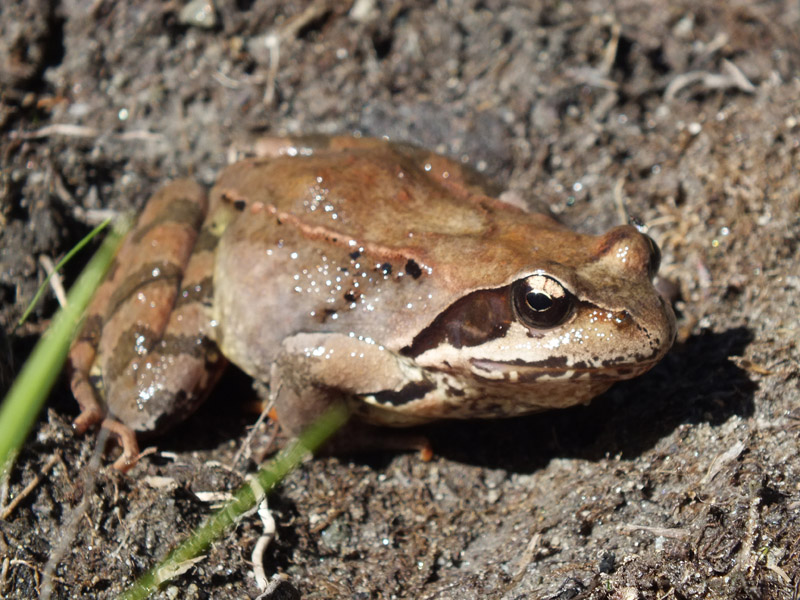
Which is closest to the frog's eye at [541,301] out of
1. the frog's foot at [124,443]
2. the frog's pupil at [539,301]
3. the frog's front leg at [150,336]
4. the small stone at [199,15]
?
the frog's pupil at [539,301]

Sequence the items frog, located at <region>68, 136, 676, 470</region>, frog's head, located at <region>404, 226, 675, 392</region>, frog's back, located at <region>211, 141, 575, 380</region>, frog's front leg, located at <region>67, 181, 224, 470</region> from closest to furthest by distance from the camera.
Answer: frog's head, located at <region>404, 226, 675, 392</region>, frog, located at <region>68, 136, 676, 470</region>, frog's back, located at <region>211, 141, 575, 380</region>, frog's front leg, located at <region>67, 181, 224, 470</region>

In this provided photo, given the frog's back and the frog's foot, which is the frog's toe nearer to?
the frog's foot

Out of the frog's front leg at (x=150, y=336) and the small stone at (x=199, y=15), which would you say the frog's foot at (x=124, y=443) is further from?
the small stone at (x=199, y=15)

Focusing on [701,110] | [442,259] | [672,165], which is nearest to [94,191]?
[442,259]

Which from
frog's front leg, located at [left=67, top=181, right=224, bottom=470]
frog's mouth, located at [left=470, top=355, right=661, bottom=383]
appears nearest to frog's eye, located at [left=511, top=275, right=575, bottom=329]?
frog's mouth, located at [left=470, top=355, right=661, bottom=383]

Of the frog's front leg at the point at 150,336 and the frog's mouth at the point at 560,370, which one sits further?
the frog's front leg at the point at 150,336

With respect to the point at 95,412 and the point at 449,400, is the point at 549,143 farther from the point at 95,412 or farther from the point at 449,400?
the point at 95,412

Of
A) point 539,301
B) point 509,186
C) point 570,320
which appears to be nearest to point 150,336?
point 539,301
